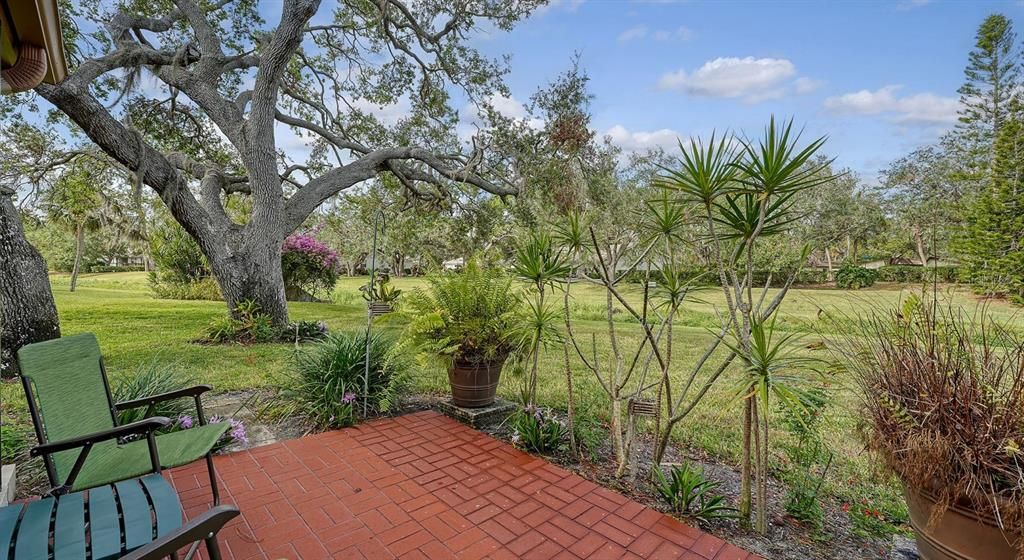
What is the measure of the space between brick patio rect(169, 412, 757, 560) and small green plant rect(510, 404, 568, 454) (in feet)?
0.39

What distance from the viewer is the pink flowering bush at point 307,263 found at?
40.5 ft

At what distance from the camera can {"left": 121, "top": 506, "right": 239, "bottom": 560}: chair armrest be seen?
1.21 m

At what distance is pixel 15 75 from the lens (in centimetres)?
153

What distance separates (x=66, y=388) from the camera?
96.0 inches

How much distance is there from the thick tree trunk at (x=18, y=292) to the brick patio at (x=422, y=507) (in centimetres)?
355

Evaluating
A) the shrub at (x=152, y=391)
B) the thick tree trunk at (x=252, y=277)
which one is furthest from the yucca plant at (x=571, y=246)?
the thick tree trunk at (x=252, y=277)

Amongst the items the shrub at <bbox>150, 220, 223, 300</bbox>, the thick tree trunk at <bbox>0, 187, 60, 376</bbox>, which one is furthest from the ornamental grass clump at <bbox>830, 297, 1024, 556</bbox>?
the shrub at <bbox>150, 220, 223, 300</bbox>

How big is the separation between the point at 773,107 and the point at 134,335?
938 centimetres

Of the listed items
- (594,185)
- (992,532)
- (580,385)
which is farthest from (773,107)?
(594,185)

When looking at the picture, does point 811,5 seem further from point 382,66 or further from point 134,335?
point 134,335

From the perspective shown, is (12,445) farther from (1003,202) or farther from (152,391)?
(1003,202)

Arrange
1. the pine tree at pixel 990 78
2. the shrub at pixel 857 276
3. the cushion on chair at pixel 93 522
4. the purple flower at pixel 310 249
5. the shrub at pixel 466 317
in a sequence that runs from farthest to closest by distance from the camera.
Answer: the shrub at pixel 857 276 → the pine tree at pixel 990 78 → the purple flower at pixel 310 249 → the shrub at pixel 466 317 → the cushion on chair at pixel 93 522

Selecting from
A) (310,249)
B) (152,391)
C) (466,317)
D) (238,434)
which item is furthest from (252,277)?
(466,317)

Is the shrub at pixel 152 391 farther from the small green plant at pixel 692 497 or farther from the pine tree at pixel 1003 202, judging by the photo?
the pine tree at pixel 1003 202
